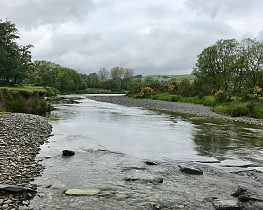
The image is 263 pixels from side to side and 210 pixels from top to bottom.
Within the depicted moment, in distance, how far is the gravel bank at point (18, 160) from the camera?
936 centimetres

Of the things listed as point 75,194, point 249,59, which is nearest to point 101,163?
point 75,194

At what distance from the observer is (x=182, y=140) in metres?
22.6

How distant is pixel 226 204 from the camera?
9500 mm

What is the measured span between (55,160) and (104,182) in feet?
13.8

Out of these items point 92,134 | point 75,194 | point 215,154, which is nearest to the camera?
point 75,194

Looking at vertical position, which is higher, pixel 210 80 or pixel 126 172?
pixel 210 80

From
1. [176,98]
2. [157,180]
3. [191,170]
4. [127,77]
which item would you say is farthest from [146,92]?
[127,77]

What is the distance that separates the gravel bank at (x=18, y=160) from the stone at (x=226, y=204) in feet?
19.4

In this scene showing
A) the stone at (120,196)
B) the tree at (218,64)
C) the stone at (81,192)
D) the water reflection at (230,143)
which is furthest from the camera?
the tree at (218,64)

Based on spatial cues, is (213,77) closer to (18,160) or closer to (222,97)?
(222,97)

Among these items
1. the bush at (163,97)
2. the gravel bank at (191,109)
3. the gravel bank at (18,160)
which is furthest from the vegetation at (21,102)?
the bush at (163,97)

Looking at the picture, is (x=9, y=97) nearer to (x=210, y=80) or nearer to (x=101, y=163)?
(x=101, y=163)

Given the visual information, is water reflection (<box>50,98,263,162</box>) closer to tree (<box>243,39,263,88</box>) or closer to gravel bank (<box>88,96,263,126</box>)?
gravel bank (<box>88,96,263,126</box>)

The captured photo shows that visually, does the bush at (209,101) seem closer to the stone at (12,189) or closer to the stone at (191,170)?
the stone at (191,170)
